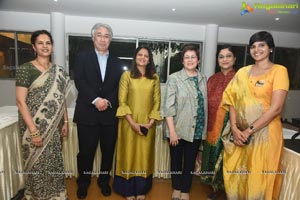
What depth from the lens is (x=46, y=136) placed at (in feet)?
4.93

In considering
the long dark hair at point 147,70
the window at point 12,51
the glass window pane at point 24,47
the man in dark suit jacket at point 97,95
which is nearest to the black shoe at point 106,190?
the man in dark suit jacket at point 97,95

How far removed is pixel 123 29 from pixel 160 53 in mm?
1104

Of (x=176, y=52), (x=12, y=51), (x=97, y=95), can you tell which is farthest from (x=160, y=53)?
(x=97, y=95)

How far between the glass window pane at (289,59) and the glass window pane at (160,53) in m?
3.14

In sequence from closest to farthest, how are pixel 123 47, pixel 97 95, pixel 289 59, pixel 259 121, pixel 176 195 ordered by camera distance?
pixel 259 121, pixel 97 95, pixel 176 195, pixel 123 47, pixel 289 59

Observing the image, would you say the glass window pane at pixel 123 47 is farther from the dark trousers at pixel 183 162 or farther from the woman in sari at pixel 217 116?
the dark trousers at pixel 183 162

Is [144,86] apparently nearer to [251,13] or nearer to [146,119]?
[146,119]

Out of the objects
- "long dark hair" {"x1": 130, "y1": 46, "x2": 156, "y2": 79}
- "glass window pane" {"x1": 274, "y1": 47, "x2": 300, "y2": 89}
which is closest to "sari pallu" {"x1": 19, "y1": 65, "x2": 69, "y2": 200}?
"long dark hair" {"x1": 130, "y1": 46, "x2": 156, "y2": 79}

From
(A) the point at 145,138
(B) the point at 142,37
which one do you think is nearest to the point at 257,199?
(A) the point at 145,138

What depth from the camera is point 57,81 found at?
1502 mm

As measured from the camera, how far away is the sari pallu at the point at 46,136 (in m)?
1.45

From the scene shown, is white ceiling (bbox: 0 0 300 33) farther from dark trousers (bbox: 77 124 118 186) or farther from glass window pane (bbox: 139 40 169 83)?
dark trousers (bbox: 77 124 118 186)

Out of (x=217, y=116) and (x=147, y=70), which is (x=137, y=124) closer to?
(x=147, y=70)

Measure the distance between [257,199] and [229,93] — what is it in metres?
0.69
